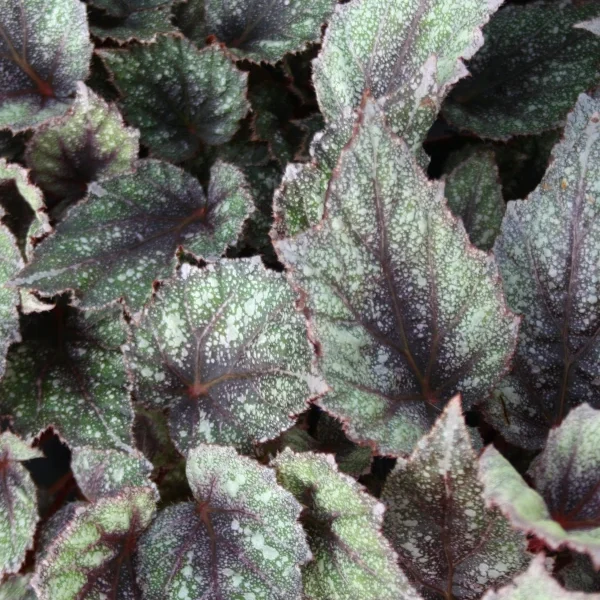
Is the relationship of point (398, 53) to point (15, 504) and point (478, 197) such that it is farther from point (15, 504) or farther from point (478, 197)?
point (15, 504)

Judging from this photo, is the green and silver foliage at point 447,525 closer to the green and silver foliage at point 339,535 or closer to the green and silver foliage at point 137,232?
the green and silver foliage at point 339,535

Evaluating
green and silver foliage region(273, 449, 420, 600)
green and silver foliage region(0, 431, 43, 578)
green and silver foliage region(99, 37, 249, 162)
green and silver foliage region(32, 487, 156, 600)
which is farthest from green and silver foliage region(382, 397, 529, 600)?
green and silver foliage region(99, 37, 249, 162)

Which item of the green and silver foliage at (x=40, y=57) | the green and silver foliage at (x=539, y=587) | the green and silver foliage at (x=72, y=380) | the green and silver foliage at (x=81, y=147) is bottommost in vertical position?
the green and silver foliage at (x=72, y=380)

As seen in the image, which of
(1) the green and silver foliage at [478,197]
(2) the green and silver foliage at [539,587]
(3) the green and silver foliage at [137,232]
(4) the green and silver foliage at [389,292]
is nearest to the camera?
(2) the green and silver foliage at [539,587]

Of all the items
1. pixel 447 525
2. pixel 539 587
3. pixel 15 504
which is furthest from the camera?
pixel 15 504

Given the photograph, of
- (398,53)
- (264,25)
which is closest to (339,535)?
(398,53)

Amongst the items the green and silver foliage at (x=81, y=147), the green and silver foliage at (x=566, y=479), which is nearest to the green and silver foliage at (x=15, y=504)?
the green and silver foliage at (x=81, y=147)
